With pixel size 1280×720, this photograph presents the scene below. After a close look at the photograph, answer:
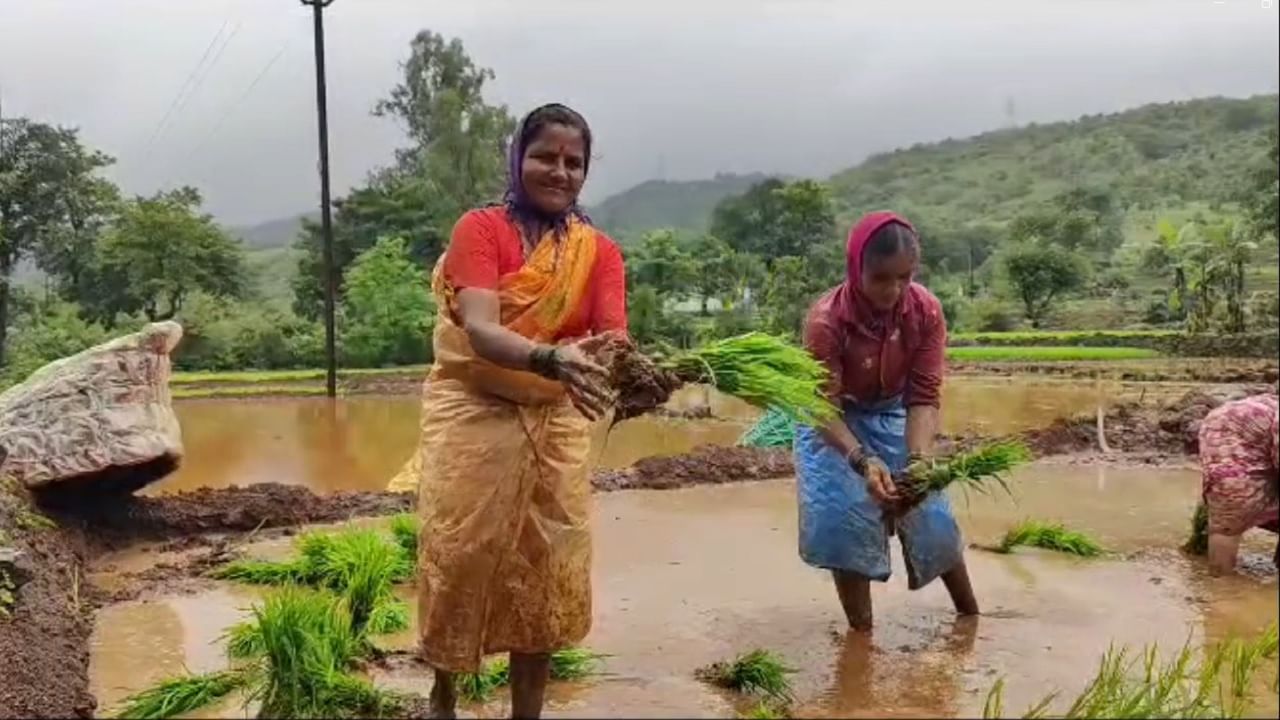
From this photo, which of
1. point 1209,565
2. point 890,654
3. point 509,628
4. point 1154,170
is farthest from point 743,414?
point 1154,170

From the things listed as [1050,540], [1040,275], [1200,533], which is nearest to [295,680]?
[1050,540]

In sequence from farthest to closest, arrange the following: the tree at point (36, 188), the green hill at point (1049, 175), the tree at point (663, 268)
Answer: the green hill at point (1049, 175) < the tree at point (663, 268) < the tree at point (36, 188)

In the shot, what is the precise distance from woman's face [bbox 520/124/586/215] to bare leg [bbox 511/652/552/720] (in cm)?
118

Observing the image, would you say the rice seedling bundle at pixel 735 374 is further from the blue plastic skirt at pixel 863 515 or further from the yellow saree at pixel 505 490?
the blue plastic skirt at pixel 863 515

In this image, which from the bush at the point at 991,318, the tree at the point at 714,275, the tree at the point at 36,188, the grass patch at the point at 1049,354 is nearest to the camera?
the tree at the point at 36,188

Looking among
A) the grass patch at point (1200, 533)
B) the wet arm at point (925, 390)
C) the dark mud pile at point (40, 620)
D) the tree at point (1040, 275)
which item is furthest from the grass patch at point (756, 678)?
the tree at point (1040, 275)

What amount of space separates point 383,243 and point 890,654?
22.5 m

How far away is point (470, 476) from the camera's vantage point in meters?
3.24

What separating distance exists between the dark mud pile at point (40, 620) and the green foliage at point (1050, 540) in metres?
4.35

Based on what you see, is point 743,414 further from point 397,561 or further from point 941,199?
point 941,199

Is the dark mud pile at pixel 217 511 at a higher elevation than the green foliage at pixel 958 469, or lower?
lower

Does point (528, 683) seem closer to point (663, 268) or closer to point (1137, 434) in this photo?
point (1137, 434)

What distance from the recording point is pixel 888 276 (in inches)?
175

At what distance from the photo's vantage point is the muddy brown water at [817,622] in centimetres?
395
